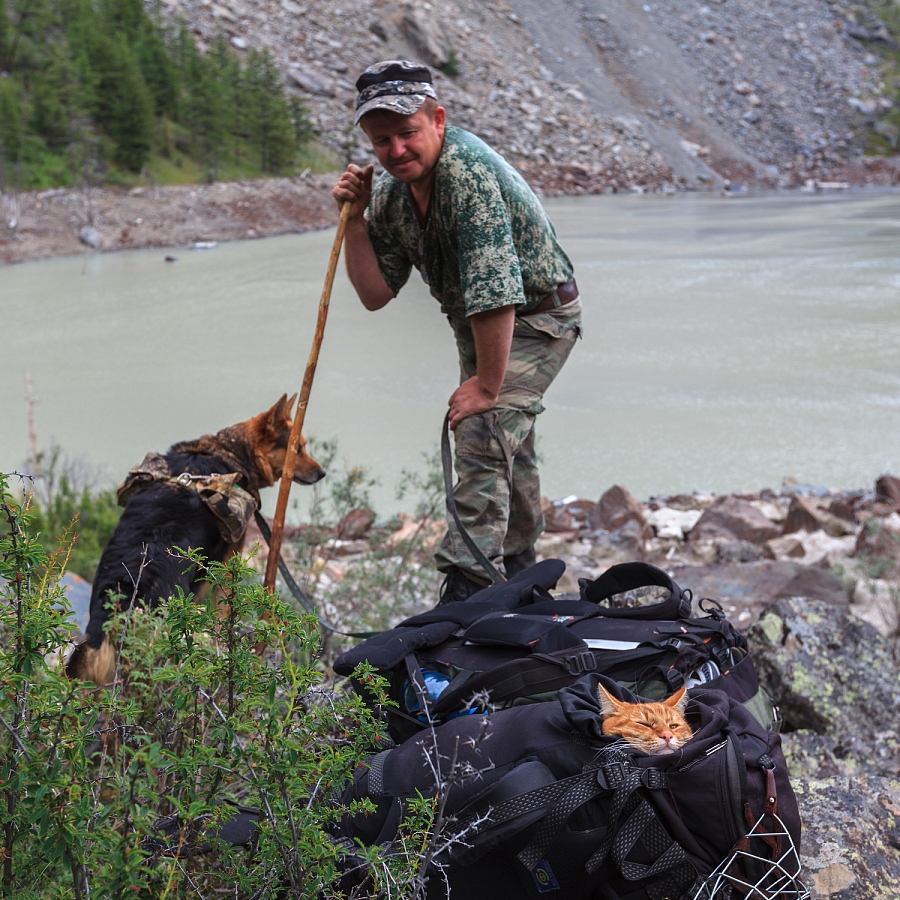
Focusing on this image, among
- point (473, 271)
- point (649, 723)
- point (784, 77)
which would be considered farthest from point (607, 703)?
point (784, 77)

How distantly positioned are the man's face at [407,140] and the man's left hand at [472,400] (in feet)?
2.23

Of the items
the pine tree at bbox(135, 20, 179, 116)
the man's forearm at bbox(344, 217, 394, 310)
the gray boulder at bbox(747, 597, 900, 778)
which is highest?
the pine tree at bbox(135, 20, 179, 116)

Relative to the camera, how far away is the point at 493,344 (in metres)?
2.66

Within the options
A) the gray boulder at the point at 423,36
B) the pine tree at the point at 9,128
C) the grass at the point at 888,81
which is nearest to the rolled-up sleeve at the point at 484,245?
the pine tree at the point at 9,128

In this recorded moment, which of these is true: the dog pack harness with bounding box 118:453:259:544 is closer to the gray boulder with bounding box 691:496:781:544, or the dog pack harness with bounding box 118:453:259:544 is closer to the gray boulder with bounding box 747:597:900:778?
the gray boulder with bounding box 747:597:900:778

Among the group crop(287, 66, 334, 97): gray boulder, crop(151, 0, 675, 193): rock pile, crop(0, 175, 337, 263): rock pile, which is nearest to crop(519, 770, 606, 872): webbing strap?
crop(0, 175, 337, 263): rock pile

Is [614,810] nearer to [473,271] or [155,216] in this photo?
[473,271]

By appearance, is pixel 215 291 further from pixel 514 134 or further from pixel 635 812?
pixel 514 134

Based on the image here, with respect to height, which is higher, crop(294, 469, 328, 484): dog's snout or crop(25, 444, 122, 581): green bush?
crop(294, 469, 328, 484): dog's snout

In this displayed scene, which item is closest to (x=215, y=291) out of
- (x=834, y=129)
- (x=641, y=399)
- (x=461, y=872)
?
(x=641, y=399)

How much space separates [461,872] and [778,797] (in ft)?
1.89

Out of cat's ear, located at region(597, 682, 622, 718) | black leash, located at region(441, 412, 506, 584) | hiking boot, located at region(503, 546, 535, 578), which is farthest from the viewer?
hiking boot, located at region(503, 546, 535, 578)

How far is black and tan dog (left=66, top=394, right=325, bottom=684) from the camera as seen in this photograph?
8.12 feet

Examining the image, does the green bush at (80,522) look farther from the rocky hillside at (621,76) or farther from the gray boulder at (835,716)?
the rocky hillside at (621,76)
